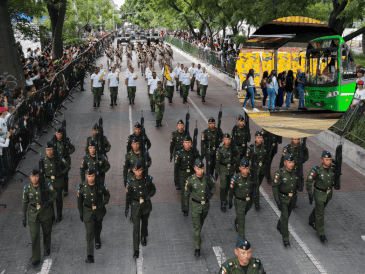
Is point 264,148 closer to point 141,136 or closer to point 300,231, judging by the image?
point 300,231

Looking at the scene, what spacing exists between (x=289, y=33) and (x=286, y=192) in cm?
493

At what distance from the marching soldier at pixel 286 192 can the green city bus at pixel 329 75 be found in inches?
187

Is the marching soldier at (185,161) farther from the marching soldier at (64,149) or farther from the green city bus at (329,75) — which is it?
the green city bus at (329,75)

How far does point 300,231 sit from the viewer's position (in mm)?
7840

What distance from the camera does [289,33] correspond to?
9.41 feet

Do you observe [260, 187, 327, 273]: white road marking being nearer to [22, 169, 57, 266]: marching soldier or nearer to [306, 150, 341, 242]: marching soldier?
[306, 150, 341, 242]: marching soldier

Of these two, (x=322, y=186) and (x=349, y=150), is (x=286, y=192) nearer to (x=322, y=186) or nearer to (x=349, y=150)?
(x=322, y=186)

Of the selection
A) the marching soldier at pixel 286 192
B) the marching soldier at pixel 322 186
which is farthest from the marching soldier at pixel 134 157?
the marching soldier at pixel 322 186

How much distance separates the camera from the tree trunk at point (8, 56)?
49.3 feet

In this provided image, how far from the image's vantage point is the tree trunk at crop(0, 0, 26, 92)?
591 inches

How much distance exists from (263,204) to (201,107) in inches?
393

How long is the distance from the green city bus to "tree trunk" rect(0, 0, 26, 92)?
14579mm

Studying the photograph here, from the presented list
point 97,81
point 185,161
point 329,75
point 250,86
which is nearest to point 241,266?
point 250,86

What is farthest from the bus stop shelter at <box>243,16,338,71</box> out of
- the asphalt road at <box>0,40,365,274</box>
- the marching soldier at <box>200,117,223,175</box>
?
the marching soldier at <box>200,117,223,175</box>
